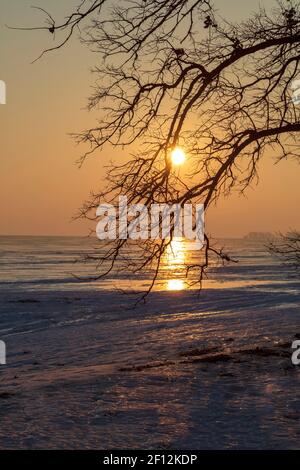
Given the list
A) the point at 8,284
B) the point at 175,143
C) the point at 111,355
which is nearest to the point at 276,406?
the point at 175,143

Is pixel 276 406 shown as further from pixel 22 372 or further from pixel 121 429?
pixel 22 372

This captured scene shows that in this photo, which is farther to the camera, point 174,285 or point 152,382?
point 174,285

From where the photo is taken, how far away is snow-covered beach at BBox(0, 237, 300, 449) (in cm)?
669

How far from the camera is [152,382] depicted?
915 centimetres

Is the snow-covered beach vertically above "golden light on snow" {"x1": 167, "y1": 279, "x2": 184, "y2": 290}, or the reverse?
"golden light on snow" {"x1": 167, "y1": 279, "x2": 184, "y2": 290}

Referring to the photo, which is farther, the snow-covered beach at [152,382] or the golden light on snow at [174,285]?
the golden light on snow at [174,285]

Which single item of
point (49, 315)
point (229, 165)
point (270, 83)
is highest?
point (270, 83)

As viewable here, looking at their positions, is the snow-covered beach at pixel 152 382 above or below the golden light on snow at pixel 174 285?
below

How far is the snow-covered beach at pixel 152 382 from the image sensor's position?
21.9ft

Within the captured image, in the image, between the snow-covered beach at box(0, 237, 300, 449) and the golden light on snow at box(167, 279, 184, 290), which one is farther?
the golden light on snow at box(167, 279, 184, 290)

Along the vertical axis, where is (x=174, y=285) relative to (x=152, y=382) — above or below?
above
